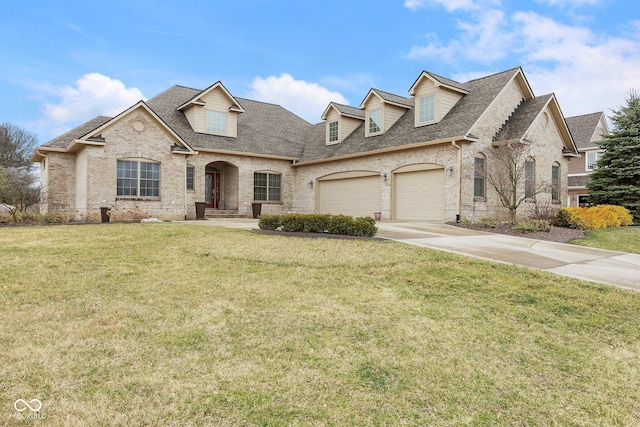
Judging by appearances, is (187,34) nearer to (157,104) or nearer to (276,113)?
(157,104)

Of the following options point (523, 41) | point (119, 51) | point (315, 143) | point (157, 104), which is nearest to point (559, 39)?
point (523, 41)

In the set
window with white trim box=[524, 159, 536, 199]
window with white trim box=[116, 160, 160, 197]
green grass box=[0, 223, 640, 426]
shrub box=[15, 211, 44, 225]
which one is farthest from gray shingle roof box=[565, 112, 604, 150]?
shrub box=[15, 211, 44, 225]

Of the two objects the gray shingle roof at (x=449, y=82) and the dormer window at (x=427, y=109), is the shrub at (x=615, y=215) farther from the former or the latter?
the dormer window at (x=427, y=109)

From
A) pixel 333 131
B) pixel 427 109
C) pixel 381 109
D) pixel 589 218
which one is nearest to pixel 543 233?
pixel 589 218

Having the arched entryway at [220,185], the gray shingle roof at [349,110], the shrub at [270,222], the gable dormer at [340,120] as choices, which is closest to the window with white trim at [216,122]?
the arched entryway at [220,185]

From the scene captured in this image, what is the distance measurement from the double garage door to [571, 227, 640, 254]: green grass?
5342 millimetres

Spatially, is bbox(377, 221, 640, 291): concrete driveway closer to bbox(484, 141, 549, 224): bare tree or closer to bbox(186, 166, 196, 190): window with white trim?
bbox(484, 141, 549, 224): bare tree

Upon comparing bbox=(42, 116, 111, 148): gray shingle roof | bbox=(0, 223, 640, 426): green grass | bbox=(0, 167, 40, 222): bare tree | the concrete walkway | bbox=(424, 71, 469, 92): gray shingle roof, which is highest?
bbox=(424, 71, 469, 92): gray shingle roof

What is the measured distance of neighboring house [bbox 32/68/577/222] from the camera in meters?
17.0

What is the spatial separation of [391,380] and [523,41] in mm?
16114

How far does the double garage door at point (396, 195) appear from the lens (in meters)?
17.5

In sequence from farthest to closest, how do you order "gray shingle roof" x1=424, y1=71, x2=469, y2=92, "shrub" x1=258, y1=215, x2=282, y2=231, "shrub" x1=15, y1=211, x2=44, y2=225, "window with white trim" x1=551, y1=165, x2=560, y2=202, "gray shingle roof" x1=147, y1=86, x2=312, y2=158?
"gray shingle roof" x1=147, y1=86, x2=312, y2=158, "window with white trim" x1=551, y1=165, x2=560, y2=202, "gray shingle roof" x1=424, y1=71, x2=469, y2=92, "shrub" x1=15, y1=211, x2=44, y2=225, "shrub" x1=258, y1=215, x2=282, y2=231

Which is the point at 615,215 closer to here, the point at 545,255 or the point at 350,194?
the point at 545,255

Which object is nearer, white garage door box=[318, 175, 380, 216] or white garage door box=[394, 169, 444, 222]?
white garage door box=[394, 169, 444, 222]
